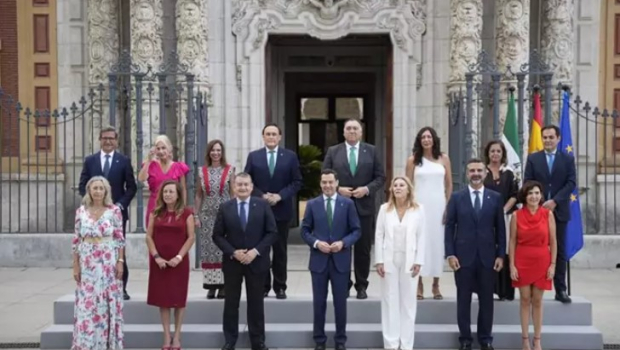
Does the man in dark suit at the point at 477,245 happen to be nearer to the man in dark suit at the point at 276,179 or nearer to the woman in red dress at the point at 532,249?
the woman in red dress at the point at 532,249

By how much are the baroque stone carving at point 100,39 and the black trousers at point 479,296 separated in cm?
986

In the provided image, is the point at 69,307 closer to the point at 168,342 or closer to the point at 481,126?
the point at 168,342

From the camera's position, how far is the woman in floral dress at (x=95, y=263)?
8883 millimetres

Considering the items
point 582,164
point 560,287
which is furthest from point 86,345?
point 582,164

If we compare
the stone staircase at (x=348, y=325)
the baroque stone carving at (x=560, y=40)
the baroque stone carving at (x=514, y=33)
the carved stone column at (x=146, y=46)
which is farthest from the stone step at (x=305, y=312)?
the baroque stone carving at (x=560, y=40)

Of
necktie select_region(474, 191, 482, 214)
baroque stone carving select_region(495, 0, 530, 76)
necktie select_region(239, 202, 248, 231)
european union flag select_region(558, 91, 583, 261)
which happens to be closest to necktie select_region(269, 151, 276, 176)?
necktie select_region(239, 202, 248, 231)

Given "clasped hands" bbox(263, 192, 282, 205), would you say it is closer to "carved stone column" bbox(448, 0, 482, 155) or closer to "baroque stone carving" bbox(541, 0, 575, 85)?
"carved stone column" bbox(448, 0, 482, 155)

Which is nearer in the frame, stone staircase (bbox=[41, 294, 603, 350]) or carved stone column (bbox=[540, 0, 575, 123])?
stone staircase (bbox=[41, 294, 603, 350])

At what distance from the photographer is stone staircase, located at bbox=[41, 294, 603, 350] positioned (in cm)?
973

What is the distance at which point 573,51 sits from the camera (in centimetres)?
1705

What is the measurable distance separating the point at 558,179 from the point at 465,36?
6756 millimetres

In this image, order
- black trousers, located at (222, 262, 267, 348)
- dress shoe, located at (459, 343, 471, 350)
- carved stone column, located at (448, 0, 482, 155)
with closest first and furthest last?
1. black trousers, located at (222, 262, 267, 348)
2. dress shoe, located at (459, 343, 471, 350)
3. carved stone column, located at (448, 0, 482, 155)

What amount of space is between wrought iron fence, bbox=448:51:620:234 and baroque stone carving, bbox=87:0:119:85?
263 inches

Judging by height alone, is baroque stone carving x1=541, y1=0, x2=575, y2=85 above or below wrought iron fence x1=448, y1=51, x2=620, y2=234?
above
